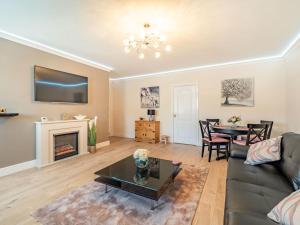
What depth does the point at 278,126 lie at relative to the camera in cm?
414

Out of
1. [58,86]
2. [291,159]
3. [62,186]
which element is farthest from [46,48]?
[291,159]

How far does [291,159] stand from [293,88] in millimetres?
2483

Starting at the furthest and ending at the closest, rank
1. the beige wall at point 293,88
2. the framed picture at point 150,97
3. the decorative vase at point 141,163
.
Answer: the framed picture at point 150,97 → the beige wall at point 293,88 → the decorative vase at point 141,163

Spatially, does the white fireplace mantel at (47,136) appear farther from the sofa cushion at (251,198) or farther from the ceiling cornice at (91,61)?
the sofa cushion at (251,198)

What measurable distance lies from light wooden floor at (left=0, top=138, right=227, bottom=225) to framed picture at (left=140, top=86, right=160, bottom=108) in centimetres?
233

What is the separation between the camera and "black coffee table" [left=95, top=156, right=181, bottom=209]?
1.86 metres

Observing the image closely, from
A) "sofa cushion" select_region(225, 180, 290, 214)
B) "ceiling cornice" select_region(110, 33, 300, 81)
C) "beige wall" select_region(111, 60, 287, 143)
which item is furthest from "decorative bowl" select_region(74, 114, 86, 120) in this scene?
"sofa cushion" select_region(225, 180, 290, 214)

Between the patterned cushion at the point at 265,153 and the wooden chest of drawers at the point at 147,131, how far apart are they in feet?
11.8

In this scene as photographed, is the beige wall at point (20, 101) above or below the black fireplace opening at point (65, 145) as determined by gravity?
above

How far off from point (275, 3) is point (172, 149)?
3779 mm

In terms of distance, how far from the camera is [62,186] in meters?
2.50

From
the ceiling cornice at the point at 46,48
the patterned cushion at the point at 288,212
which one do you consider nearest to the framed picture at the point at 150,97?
the ceiling cornice at the point at 46,48

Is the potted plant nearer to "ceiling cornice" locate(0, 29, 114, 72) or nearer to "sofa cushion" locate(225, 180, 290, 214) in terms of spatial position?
"ceiling cornice" locate(0, 29, 114, 72)

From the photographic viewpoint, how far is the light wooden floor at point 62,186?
183 centimetres
